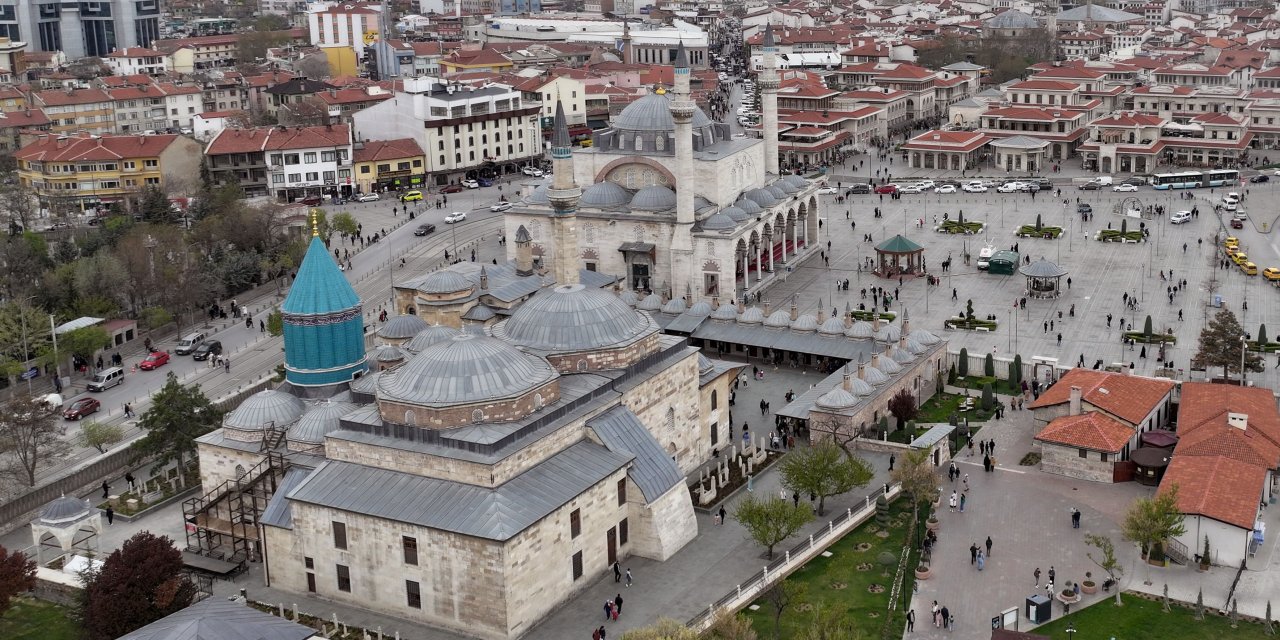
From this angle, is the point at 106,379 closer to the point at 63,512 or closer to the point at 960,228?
the point at 63,512

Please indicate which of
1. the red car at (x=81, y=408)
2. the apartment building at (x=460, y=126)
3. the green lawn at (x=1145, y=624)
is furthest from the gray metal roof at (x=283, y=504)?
the apartment building at (x=460, y=126)

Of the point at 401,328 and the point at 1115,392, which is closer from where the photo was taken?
the point at 1115,392

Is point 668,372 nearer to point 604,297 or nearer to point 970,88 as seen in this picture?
point 604,297

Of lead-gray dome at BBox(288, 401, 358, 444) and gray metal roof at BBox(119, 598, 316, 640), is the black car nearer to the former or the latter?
lead-gray dome at BBox(288, 401, 358, 444)

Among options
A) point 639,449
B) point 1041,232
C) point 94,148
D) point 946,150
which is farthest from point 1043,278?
point 94,148

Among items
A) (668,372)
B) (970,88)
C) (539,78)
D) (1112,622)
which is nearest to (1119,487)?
(1112,622)

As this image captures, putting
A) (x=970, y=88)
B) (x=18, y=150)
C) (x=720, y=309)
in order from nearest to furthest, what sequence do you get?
1. (x=720, y=309)
2. (x=18, y=150)
3. (x=970, y=88)

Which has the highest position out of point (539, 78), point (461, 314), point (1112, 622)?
point (539, 78)
